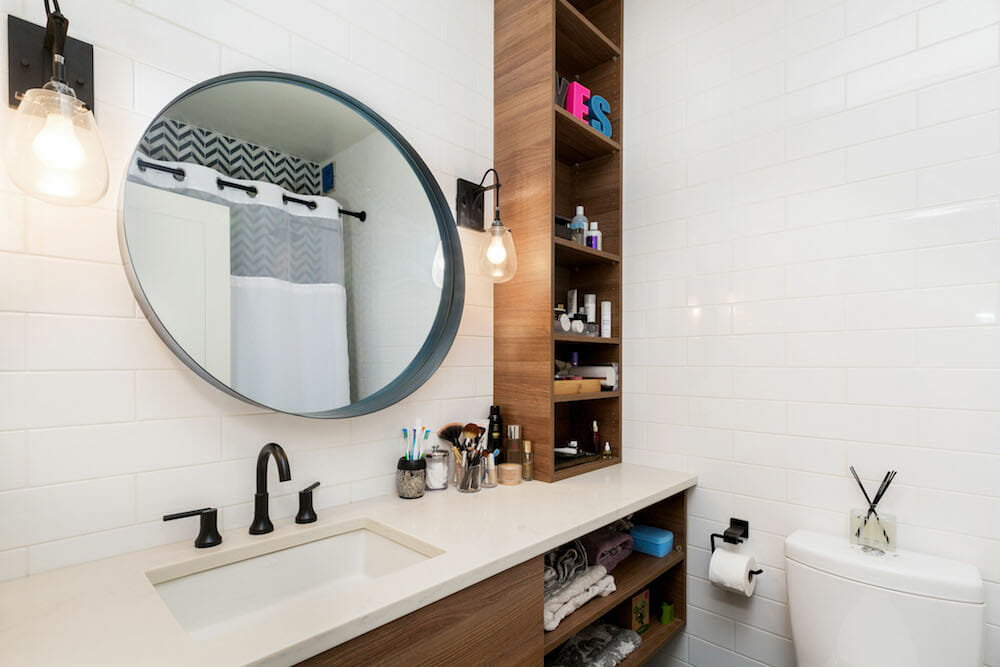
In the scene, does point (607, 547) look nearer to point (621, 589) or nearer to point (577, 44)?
point (621, 589)

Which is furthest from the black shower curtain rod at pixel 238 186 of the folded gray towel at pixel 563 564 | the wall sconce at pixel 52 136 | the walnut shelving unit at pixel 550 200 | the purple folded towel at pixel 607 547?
the purple folded towel at pixel 607 547

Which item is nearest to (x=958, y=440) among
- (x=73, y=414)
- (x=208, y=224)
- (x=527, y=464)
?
(x=527, y=464)

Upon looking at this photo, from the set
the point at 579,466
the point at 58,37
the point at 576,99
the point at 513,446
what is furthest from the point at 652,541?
the point at 58,37

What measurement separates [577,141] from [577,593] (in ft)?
4.75

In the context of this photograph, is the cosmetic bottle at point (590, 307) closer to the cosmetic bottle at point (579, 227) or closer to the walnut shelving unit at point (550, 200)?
the walnut shelving unit at point (550, 200)

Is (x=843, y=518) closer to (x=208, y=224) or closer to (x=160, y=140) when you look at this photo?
(x=208, y=224)

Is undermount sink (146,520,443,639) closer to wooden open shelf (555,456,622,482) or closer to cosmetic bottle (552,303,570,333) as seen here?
wooden open shelf (555,456,622,482)

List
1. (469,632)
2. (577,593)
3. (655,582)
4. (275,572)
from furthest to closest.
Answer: (655,582)
(577,593)
(275,572)
(469,632)

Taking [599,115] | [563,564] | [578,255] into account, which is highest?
[599,115]

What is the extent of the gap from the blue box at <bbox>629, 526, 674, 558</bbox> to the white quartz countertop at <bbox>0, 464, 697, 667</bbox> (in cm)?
38

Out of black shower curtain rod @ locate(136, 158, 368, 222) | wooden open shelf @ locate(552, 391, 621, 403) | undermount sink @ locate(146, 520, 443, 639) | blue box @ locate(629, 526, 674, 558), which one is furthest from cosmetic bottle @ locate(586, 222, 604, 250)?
undermount sink @ locate(146, 520, 443, 639)

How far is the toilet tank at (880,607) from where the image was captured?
1113 mm

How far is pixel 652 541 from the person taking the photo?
1.69 meters

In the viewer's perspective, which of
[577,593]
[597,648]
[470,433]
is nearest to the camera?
[577,593]
